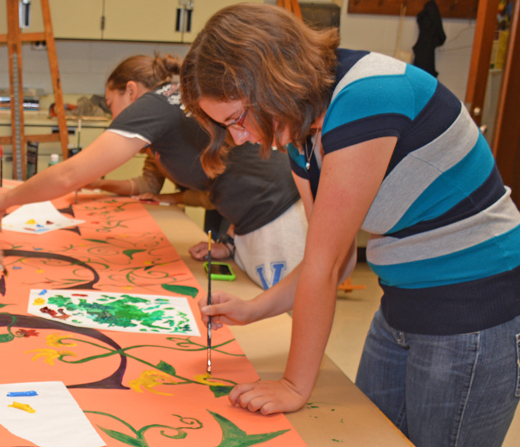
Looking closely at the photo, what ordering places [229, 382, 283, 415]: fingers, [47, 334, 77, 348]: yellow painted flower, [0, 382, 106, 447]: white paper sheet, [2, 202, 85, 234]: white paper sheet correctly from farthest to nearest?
1. [2, 202, 85, 234]: white paper sheet
2. [47, 334, 77, 348]: yellow painted flower
3. [229, 382, 283, 415]: fingers
4. [0, 382, 106, 447]: white paper sheet

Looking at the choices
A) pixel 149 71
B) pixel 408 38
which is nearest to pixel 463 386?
pixel 149 71

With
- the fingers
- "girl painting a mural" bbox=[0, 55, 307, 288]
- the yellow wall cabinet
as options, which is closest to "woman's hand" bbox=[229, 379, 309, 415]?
the fingers

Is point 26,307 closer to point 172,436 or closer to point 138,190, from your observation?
point 172,436

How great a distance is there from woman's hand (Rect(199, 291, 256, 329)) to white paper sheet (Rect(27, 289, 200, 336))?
0.24ft

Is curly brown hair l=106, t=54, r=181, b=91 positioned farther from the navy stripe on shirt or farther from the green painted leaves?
the green painted leaves

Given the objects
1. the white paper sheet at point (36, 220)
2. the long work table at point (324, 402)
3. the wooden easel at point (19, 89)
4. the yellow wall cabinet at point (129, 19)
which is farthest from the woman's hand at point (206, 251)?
the yellow wall cabinet at point (129, 19)

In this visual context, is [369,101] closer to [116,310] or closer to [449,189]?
[449,189]

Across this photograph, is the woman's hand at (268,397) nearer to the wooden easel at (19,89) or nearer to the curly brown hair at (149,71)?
the curly brown hair at (149,71)

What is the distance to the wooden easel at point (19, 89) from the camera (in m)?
3.10

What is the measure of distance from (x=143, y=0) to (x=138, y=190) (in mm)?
2037

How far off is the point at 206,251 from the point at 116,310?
409 millimetres

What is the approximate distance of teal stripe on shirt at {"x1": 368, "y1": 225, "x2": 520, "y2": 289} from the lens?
79cm

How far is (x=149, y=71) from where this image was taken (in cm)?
158

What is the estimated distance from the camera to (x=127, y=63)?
1619mm
